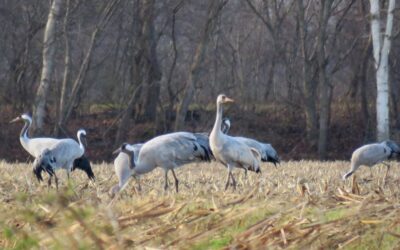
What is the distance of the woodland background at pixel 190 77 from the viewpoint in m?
26.5

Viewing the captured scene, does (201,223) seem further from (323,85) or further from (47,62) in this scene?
(323,85)

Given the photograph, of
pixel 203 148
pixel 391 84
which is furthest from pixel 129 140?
pixel 203 148

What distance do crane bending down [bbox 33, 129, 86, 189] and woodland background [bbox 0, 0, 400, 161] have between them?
9650 mm

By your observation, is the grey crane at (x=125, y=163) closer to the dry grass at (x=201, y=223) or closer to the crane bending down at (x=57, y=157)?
the crane bending down at (x=57, y=157)

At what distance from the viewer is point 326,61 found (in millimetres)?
26938

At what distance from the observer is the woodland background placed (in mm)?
26516

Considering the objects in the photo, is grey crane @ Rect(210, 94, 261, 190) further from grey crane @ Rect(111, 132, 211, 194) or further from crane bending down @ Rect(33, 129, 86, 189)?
crane bending down @ Rect(33, 129, 86, 189)

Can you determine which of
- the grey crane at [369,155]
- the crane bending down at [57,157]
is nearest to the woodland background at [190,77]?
the crane bending down at [57,157]

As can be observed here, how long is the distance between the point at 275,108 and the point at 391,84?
3.24 m

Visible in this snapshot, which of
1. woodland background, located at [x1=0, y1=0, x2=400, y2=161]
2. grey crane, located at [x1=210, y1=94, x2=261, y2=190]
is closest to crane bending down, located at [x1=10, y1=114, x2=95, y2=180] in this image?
grey crane, located at [x1=210, y1=94, x2=261, y2=190]

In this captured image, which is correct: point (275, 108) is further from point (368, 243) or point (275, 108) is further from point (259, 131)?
point (368, 243)

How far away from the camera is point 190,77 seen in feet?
85.5

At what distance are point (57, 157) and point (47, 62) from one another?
9211mm

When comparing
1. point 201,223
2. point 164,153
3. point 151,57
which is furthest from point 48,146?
point 151,57
